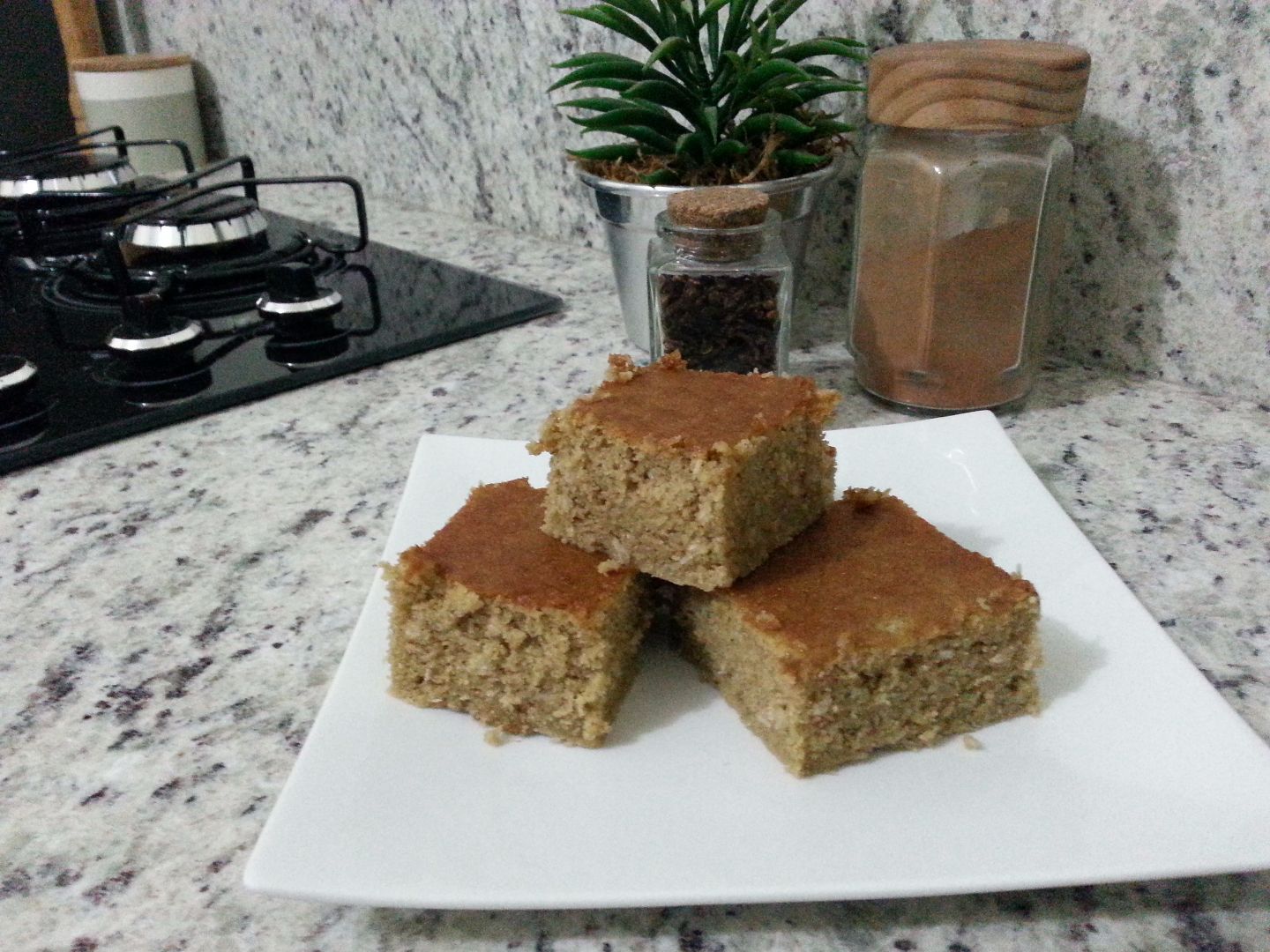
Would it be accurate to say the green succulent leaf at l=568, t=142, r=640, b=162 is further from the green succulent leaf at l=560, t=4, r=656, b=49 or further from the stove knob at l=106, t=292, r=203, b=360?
the stove knob at l=106, t=292, r=203, b=360

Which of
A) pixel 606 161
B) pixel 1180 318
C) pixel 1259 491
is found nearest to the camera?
pixel 1259 491

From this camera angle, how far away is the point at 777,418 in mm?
687

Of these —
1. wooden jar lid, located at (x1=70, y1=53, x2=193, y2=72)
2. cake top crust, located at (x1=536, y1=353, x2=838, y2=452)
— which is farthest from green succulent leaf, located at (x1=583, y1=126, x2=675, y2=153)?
wooden jar lid, located at (x1=70, y1=53, x2=193, y2=72)

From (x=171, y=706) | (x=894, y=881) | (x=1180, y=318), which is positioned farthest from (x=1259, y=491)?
(x=171, y=706)

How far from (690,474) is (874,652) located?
0.53 feet

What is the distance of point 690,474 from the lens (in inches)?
25.5

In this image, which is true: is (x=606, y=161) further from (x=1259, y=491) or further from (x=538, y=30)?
(x=1259, y=491)

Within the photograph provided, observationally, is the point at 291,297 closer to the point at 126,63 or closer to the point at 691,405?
the point at 691,405

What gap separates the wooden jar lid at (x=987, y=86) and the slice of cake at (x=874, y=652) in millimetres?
405

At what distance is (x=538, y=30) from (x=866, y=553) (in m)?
1.14

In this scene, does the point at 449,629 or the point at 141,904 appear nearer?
the point at 141,904

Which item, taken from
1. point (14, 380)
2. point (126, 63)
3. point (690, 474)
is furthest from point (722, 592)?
point (126, 63)

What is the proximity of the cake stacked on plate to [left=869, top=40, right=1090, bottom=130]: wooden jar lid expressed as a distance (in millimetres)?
294

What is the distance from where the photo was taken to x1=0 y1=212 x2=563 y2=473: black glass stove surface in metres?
1.02
